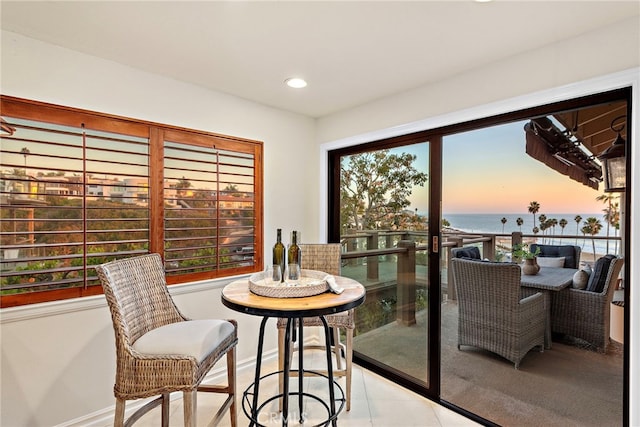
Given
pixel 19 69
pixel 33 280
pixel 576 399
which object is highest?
pixel 19 69

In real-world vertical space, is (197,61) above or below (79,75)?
above

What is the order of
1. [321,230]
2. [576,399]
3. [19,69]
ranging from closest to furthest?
[19,69]
[576,399]
[321,230]

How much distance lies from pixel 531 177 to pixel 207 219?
2.52 metres

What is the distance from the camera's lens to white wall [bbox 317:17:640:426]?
5.35 feet

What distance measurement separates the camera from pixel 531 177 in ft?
7.64

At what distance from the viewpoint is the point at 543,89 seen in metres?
1.91

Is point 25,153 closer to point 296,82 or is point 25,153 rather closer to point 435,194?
point 296,82

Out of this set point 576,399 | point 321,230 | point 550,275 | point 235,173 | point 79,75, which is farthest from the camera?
point 321,230

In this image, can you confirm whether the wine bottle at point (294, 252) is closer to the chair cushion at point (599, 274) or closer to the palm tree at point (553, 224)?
the palm tree at point (553, 224)

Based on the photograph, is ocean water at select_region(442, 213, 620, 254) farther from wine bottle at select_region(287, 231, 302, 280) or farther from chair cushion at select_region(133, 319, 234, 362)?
chair cushion at select_region(133, 319, 234, 362)

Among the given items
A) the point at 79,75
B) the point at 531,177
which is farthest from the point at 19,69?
the point at 531,177

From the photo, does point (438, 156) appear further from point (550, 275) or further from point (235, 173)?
point (235, 173)

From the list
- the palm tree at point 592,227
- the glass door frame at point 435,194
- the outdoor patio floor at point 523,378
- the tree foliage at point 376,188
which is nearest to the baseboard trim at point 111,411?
the glass door frame at point 435,194

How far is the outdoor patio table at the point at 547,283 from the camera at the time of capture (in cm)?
239
